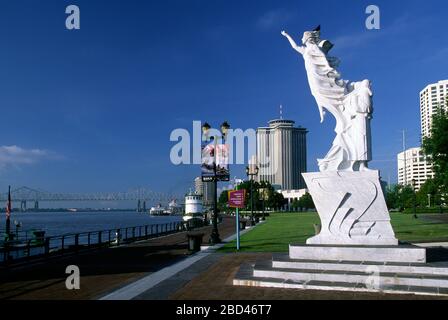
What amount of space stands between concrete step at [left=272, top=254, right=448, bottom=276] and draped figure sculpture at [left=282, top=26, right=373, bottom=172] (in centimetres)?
333

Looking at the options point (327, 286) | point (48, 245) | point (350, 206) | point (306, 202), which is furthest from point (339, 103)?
point (306, 202)

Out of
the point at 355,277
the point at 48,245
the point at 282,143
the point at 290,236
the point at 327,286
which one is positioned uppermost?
the point at 282,143

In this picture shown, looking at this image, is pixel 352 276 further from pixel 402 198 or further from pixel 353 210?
pixel 402 198

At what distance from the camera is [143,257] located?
782 inches

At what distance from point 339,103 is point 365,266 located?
5459mm

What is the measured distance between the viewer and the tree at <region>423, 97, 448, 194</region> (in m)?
33.2

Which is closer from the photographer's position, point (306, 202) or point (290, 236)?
point (290, 236)

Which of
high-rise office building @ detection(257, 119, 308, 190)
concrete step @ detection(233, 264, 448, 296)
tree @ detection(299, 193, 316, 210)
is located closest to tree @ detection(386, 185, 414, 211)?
tree @ detection(299, 193, 316, 210)

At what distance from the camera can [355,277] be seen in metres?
10.6

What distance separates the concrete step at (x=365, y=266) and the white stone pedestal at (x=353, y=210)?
61.7 inches

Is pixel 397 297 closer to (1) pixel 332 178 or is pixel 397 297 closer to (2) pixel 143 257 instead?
(1) pixel 332 178
